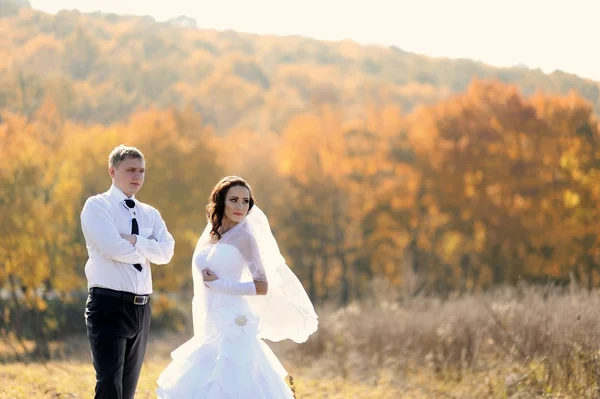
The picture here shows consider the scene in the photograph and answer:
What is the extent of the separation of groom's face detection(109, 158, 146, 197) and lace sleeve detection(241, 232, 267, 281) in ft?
2.63

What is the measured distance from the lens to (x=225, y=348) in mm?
5590

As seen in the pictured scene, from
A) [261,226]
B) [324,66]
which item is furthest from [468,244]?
[324,66]

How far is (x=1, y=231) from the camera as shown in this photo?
85.8 ft

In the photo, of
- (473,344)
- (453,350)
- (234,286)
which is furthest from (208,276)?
(453,350)

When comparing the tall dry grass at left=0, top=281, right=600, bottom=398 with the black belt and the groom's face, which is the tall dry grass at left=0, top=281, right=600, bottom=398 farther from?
the groom's face

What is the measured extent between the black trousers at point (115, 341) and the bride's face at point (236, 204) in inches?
33.1

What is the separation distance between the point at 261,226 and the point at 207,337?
84cm

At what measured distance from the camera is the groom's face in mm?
5547

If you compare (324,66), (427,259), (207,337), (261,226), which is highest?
(324,66)

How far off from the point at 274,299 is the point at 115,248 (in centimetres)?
127

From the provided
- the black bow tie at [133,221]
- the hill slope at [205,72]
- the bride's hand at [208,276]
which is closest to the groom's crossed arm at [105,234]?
the black bow tie at [133,221]

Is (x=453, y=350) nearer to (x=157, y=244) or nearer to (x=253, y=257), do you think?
(x=253, y=257)

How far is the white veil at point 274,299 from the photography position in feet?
19.5

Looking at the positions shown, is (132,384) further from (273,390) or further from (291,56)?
(291,56)
